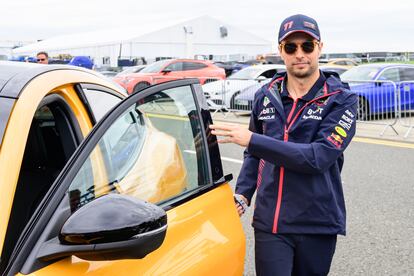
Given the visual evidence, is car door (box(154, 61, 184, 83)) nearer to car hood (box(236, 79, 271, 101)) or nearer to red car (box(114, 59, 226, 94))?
red car (box(114, 59, 226, 94))

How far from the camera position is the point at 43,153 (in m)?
2.21

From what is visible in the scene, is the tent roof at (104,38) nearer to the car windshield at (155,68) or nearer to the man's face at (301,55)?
the car windshield at (155,68)

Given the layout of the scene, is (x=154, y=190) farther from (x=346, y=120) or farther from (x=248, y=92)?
(x=248, y=92)

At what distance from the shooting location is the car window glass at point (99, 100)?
2045 millimetres

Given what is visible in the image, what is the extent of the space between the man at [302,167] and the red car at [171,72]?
43.8ft

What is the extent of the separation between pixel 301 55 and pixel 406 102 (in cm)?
906

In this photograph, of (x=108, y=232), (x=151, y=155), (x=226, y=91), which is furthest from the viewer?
(x=226, y=91)

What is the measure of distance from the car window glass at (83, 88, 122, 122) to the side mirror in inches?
30.3

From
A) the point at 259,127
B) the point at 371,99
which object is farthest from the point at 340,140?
the point at 371,99

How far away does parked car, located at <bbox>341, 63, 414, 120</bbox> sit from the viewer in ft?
33.4

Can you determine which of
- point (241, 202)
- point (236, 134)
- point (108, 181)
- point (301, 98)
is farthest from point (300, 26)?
point (108, 181)

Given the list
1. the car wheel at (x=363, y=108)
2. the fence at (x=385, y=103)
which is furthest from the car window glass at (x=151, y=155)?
the car wheel at (x=363, y=108)

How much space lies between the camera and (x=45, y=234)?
1338 mm

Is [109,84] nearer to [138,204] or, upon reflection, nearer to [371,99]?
[138,204]
